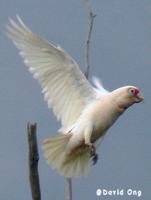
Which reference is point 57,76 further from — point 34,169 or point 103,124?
point 34,169

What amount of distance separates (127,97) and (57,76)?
0.31 m

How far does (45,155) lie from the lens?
108 inches

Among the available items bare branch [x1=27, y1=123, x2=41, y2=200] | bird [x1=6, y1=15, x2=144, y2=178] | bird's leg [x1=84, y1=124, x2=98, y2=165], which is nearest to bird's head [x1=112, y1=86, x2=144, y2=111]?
bird [x1=6, y1=15, x2=144, y2=178]

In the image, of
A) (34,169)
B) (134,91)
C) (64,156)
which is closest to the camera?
(34,169)

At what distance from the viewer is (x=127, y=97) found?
2.69 m

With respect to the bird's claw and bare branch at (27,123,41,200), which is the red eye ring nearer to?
the bird's claw

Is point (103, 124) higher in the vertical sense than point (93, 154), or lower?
higher

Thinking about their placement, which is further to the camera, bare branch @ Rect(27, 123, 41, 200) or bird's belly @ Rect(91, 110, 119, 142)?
bird's belly @ Rect(91, 110, 119, 142)

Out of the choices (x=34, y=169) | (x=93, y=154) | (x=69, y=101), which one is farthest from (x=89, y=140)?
(x=34, y=169)

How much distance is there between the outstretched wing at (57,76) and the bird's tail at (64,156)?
0.31 ft

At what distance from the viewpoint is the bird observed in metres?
2.71

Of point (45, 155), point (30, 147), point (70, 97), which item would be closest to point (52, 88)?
point (70, 97)

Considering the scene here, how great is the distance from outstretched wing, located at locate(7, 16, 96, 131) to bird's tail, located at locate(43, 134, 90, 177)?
9 cm

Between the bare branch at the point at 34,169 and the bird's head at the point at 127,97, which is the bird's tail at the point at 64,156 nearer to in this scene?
the bird's head at the point at 127,97
